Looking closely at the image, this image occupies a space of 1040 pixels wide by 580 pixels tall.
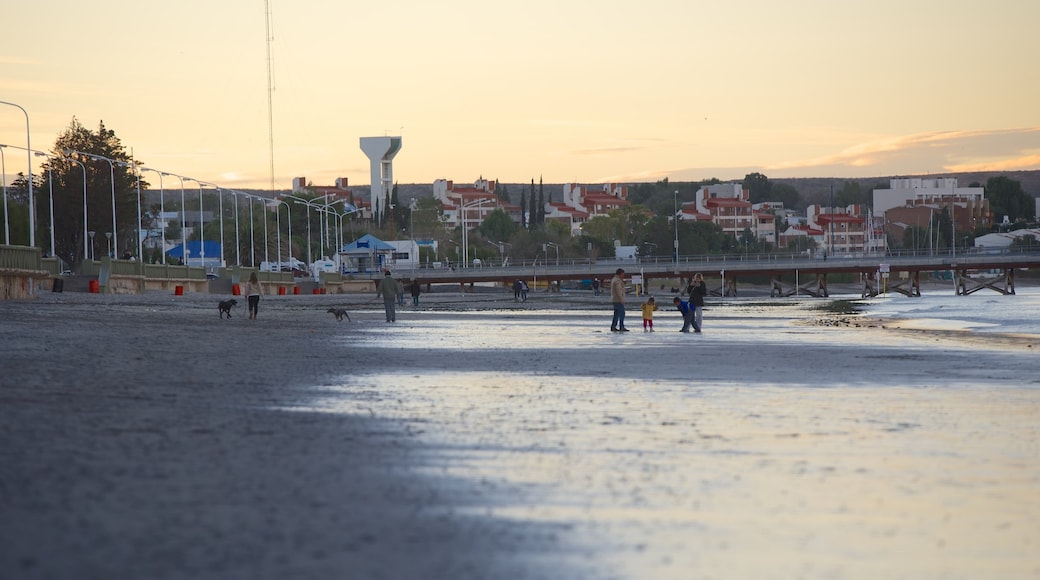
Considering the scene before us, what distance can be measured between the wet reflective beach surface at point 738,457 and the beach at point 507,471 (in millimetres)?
30

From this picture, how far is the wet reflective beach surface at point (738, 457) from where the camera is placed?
624cm

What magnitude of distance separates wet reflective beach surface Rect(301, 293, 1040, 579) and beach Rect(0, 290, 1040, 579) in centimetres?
3

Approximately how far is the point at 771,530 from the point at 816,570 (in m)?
0.84

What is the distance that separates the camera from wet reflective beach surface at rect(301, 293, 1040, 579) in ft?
20.5

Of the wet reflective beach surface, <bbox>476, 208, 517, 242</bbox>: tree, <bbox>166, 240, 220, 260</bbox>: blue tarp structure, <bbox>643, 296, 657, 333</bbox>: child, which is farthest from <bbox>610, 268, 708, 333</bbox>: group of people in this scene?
<bbox>476, 208, 517, 242</bbox>: tree

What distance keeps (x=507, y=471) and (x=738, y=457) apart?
1.75m

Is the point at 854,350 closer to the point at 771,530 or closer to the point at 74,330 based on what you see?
the point at 74,330

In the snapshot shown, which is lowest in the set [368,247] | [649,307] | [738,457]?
[738,457]

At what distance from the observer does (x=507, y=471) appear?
8.54 metres

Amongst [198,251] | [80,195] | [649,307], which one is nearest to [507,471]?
[649,307]

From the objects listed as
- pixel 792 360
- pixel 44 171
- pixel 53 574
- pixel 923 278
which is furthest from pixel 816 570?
pixel 923 278

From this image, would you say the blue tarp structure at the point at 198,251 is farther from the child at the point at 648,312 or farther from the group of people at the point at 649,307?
the group of people at the point at 649,307

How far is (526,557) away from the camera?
598 cm

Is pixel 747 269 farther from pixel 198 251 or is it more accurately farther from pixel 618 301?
pixel 618 301
